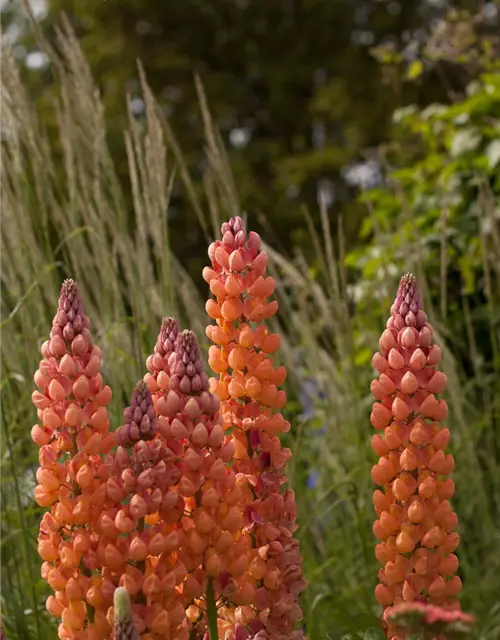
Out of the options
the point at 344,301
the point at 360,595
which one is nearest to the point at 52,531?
the point at 360,595

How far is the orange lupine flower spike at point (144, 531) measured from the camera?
1.25m

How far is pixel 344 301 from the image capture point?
301 cm

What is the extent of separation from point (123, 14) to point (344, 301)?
1504cm

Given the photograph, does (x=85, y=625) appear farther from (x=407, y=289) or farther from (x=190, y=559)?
(x=407, y=289)

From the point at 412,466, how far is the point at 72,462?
44 centimetres

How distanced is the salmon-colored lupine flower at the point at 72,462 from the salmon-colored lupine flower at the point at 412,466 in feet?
1.21

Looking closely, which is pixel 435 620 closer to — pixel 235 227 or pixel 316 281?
pixel 235 227

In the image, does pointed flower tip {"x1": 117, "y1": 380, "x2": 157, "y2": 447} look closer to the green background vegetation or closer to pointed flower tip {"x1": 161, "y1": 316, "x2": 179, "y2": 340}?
pointed flower tip {"x1": 161, "y1": 316, "x2": 179, "y2": 340}

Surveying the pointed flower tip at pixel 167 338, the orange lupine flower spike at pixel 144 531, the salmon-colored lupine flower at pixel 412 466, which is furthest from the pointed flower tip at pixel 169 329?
the salmon-colored lupine flower at pixel 412 466

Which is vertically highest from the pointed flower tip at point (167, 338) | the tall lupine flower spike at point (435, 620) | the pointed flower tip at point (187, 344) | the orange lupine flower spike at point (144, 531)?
the pointed flower tip at point (167, 338)

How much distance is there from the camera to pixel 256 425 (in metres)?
1.44

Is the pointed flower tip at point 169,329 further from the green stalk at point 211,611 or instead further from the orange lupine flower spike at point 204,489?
the green stalk at point 211,611

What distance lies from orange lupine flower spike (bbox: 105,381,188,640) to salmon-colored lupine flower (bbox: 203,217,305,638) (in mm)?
147

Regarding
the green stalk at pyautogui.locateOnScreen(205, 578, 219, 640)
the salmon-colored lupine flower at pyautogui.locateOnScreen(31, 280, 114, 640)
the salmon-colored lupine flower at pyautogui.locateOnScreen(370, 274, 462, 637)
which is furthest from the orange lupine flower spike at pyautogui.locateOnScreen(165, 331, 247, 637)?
the salmon-colored lupine flower at pyautogui.locateOnScreen(370, 274, 462, 637)
